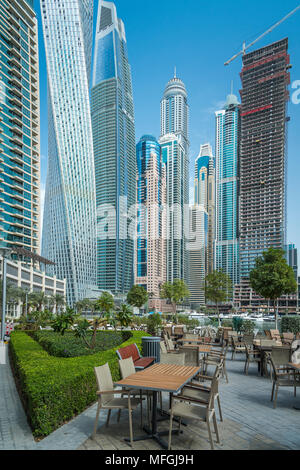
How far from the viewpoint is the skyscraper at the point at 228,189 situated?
14098 cm

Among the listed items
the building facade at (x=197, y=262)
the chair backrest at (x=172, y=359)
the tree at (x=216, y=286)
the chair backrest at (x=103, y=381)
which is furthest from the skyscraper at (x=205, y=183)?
the chair backrest at (x=103, y=381)

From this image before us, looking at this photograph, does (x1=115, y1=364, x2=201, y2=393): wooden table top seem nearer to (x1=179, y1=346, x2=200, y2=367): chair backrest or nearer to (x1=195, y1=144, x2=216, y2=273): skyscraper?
(x1=179, y1=346, x2=200, y2=367): chair backrest

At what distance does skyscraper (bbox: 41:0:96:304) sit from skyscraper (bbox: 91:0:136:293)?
1635cm

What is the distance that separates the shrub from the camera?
60.0ft

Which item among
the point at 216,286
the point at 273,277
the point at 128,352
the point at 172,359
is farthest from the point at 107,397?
the point at 216,286

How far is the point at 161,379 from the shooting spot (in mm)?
4895

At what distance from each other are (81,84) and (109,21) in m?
55.9

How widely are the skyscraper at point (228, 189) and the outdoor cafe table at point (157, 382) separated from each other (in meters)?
131

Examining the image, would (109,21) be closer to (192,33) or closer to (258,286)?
(192,33)

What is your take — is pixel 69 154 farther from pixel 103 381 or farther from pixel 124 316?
pixel 103 381

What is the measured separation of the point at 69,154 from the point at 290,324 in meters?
91.0

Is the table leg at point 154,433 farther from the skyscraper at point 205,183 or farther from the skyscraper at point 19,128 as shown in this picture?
the skyscraper at point 205,183

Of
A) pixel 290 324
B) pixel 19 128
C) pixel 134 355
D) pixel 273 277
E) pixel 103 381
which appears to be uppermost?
pixel 19 128
